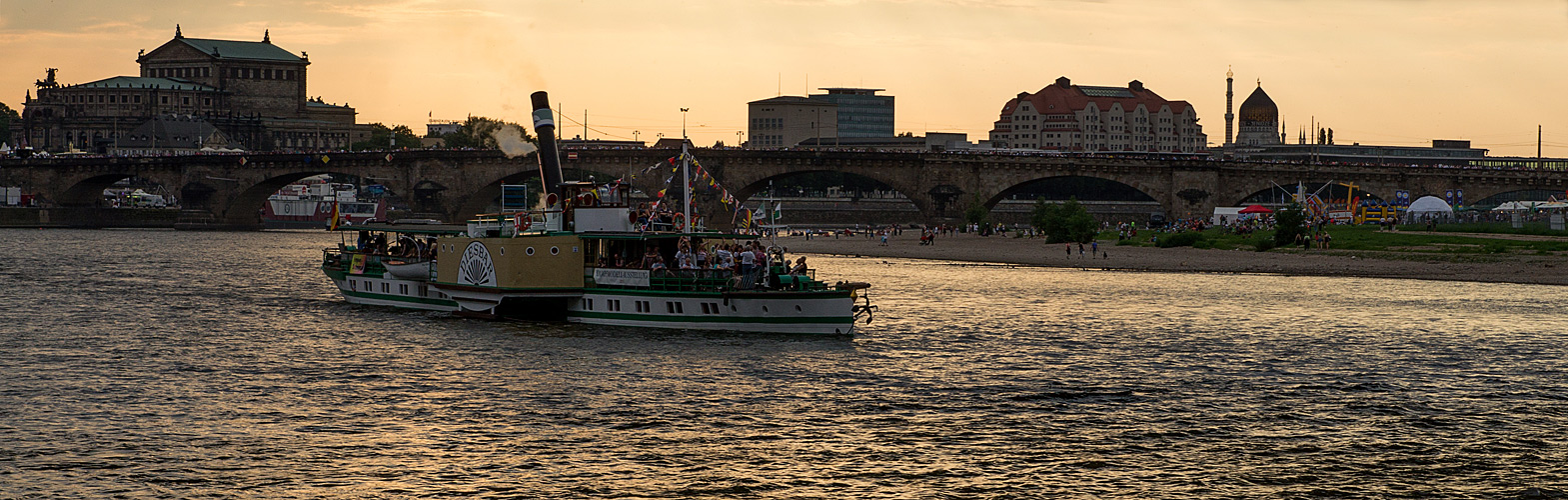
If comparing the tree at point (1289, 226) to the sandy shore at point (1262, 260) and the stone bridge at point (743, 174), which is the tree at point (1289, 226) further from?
the stone bridge at point (743, 174)

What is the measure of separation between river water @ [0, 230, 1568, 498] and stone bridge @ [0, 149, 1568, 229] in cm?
7755

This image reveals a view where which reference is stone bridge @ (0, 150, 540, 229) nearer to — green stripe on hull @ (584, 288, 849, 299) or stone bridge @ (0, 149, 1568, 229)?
stone bridge @ (0, 149, 1568, 229)

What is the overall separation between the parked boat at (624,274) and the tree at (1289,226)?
184 ft

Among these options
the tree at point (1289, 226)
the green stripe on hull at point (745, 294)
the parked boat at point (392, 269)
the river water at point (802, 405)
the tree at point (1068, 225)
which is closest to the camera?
the river water at point (802, 405)

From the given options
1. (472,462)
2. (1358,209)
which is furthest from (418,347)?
(1358,209)

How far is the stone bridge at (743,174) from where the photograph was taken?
136625 mm

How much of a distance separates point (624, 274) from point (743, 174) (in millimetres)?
106785

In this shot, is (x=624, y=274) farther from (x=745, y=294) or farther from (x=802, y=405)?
(x=802, y=405)

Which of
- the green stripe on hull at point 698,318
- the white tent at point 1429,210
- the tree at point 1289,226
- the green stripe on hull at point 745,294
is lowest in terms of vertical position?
the green stripe on hull at point 698,318

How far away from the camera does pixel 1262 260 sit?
91.4m

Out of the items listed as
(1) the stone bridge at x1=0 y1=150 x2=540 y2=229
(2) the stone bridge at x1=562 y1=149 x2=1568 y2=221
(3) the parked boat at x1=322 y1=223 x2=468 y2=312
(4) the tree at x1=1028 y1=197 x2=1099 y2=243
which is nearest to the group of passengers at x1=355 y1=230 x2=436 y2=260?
(3) the parked boat at x1=322 y1=223 x2=468 y2=312

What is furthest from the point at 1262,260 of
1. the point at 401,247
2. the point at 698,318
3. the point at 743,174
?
the point at 743,174

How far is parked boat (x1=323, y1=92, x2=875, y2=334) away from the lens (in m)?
45.8

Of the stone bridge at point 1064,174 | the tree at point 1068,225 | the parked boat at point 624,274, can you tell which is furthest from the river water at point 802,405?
the stone bridge at point 1064,174
